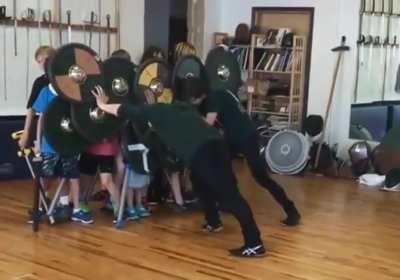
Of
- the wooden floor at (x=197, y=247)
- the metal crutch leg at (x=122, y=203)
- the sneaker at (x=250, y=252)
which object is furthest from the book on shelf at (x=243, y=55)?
the sneaker at (x=250, y=252)

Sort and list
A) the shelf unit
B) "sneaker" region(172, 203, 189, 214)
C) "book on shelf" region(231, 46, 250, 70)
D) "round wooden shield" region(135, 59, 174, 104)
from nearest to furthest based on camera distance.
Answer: "round wooden shield" region(135, 59, 174, 104) < "sneaker" region(172, 203, 189, 214) < the shelf unit < "book on shelf" region(231, 46, 250, 70)

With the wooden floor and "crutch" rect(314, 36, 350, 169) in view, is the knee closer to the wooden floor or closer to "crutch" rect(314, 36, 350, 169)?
the wooden floor

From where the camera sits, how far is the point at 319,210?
6082mm

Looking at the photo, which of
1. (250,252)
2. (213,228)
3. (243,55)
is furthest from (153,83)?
(243,55)

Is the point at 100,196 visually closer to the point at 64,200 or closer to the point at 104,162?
the point at 64,200

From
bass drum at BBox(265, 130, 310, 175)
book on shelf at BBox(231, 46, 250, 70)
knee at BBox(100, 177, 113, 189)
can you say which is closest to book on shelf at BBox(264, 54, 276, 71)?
book on shelf at BBox(231, 46, 250, 70)

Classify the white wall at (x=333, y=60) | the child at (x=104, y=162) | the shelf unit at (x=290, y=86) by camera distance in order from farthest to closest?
the shelf unit at (x=290, y=86) → the white wall at (x=333, y=60) → the child at (x=104, y=162)

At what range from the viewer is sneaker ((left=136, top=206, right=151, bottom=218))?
18.0ft

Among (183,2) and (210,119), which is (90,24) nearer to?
(183,2)

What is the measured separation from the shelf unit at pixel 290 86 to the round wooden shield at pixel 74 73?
425 cm

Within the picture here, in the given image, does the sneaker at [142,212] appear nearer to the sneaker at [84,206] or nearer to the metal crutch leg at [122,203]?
the metal crutch leg at [122,203]

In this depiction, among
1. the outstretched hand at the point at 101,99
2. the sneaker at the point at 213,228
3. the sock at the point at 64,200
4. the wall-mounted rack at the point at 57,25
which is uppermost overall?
the wall-mounted rack at the point at 57,25

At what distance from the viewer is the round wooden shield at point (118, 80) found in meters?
4.89

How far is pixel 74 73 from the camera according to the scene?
15.4 feet
